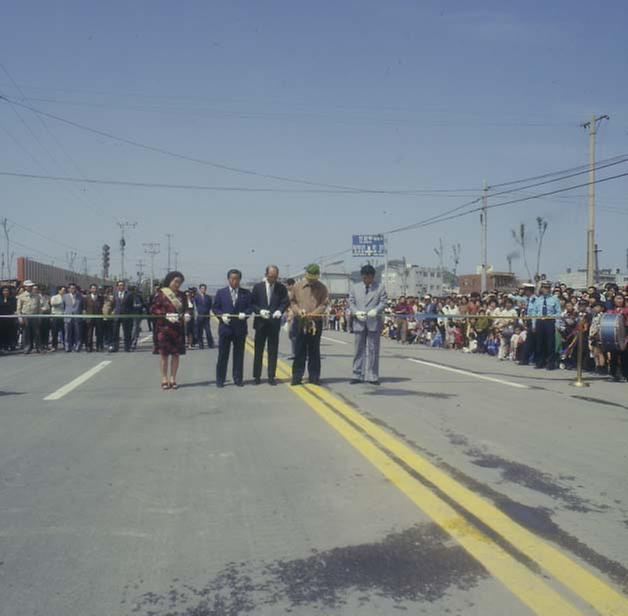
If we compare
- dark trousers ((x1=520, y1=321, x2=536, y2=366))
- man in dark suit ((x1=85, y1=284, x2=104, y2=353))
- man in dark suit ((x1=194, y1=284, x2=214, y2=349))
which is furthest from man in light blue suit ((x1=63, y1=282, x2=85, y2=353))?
dark trousers ((x1=520, y1=321, x2=536, y2=366))

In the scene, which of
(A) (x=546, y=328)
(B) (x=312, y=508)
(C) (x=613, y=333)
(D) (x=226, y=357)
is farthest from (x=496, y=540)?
(A) (x=546, y=328)

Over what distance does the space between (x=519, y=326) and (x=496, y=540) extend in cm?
1434

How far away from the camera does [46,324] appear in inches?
787

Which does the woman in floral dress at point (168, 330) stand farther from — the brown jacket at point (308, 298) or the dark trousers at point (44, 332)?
the dark trousers at point (44, 332)

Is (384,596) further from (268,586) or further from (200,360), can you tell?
(200,360)

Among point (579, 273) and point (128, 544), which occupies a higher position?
point (579, 273)

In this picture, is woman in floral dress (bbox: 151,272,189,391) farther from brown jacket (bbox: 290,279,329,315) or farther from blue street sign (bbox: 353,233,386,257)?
blue street sign (bbox: 353,233,386,257)

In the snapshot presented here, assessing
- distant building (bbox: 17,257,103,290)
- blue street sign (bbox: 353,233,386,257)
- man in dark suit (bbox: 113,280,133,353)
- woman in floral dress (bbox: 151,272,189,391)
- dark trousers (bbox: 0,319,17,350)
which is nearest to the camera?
woman in floral dress (bbox: 151,272,189,391)

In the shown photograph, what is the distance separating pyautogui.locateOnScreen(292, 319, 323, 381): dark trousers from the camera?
1098 centimetres

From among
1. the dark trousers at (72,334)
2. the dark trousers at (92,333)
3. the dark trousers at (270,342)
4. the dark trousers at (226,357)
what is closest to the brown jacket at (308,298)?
the dark trousers at (270,342)

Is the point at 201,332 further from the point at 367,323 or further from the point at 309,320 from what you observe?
the point at 367,323

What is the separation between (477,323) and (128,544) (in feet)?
56.4

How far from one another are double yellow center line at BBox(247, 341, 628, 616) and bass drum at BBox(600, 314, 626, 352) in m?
7.27

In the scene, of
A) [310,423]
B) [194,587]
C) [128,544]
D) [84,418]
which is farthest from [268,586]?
[84,418]
